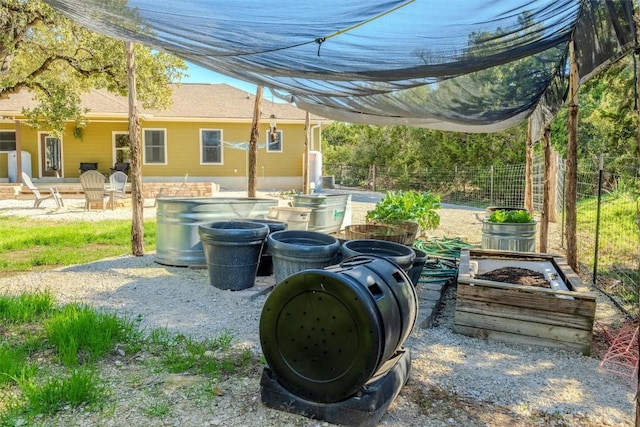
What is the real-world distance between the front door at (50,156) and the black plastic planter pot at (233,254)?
15441mm

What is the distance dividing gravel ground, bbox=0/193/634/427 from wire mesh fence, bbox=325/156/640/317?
0.87 meters

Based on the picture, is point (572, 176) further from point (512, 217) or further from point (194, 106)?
point (194, 106)

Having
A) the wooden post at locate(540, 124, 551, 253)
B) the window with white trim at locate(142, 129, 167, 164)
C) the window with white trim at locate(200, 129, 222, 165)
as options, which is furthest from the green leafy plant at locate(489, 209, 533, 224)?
the window with white trim at locate(142, 129, 167, 164)

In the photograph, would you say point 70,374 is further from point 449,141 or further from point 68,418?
point 449,141

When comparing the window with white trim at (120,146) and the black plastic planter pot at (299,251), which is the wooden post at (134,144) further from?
the window with white trim at (120,146)

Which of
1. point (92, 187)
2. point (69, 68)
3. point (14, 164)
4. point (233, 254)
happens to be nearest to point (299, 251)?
point (233, 254)

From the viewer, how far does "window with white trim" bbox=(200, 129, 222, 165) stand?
701 inches

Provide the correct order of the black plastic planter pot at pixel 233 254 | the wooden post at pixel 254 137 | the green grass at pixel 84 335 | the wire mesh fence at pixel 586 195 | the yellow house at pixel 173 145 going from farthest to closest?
the yellow house at pixel 173 145
the wooden post at pixel 254 137
the wire mesh fence at pixel 586 195
the black plastic planter pot at pixel 233 254
the green grass at pixel 84 335

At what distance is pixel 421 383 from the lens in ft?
8.98

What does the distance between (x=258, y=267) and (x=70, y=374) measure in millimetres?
2491

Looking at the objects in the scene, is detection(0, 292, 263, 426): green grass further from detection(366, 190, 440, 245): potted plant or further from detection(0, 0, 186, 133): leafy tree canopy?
detection(0, 0, 186, 133): leafy tree canopy

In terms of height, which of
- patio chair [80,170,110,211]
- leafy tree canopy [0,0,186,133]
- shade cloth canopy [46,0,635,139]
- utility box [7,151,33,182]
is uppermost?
leafy tree canopy [0,0,186,133]

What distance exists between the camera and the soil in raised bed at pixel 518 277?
383cm

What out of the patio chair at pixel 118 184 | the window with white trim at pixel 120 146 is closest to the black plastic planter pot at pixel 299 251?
the patio chair at pixel 118 184
